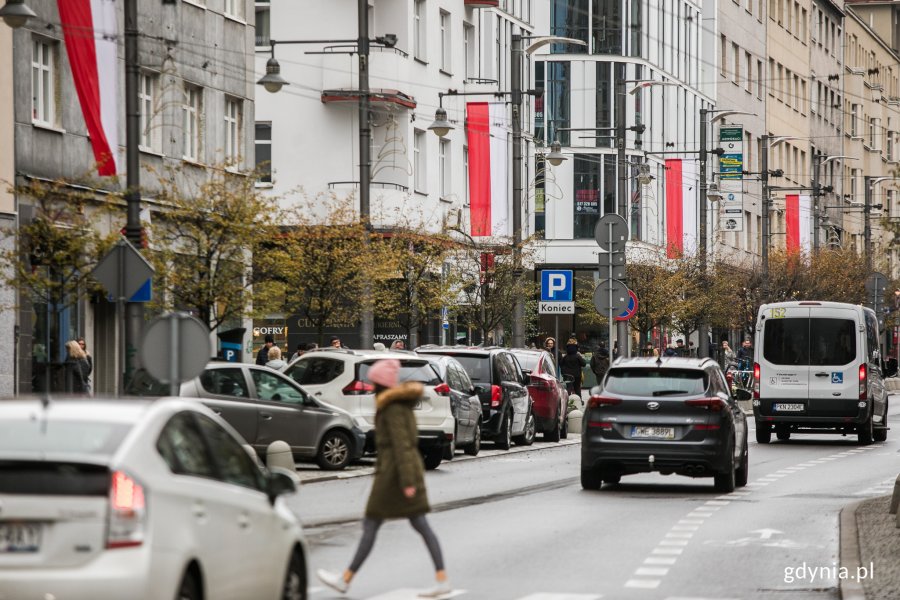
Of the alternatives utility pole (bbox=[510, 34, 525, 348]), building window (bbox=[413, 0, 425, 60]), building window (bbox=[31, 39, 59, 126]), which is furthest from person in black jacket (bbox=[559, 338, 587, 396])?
building window (bbox=[31, 39, 59, 126])

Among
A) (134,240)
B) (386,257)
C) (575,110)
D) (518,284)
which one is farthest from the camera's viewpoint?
(575,110)

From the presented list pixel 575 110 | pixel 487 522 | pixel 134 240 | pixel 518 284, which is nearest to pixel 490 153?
pixel 518 284

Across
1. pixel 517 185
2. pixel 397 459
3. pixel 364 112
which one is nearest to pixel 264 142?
pixel 517 185

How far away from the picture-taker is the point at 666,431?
22922 millimetres

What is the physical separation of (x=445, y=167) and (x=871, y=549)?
39.6 meters

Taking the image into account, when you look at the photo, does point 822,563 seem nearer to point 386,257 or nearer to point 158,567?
point 158,567

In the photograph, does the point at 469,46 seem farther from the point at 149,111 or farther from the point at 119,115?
the point at 119,115

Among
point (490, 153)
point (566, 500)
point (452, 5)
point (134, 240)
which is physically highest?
point (452, 5)

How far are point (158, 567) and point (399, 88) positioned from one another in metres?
42.1

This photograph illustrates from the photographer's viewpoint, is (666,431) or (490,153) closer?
(666,431)

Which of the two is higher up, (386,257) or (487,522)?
(386,257)

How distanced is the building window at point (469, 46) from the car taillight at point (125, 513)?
49.0m

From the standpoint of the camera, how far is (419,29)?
52.8 metres

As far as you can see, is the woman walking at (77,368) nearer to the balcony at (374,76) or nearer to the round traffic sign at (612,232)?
the round traffic sign at (612,232)
